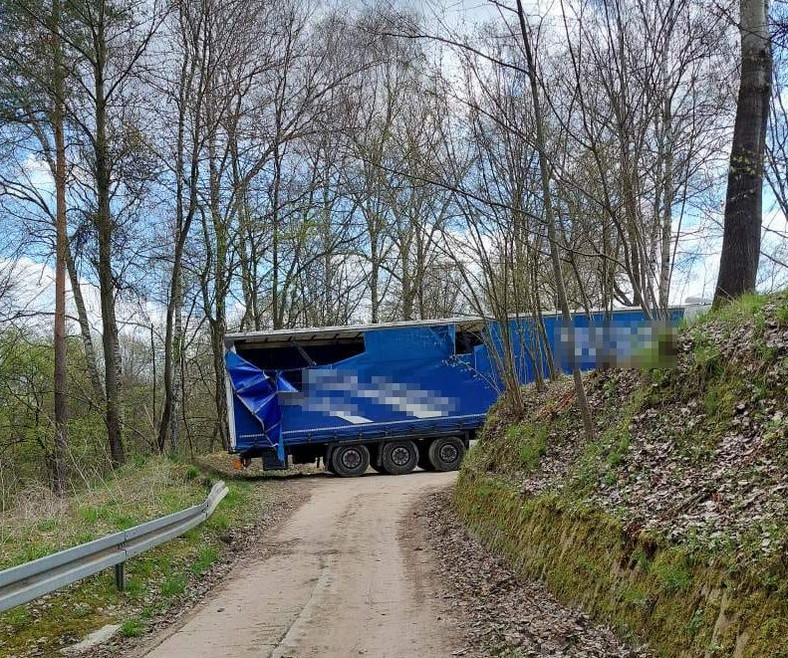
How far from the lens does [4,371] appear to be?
22.0 metres

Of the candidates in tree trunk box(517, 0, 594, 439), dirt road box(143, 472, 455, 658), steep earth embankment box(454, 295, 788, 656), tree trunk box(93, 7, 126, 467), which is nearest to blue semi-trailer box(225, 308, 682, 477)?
tree trunk box(93, 7, 126, 467)

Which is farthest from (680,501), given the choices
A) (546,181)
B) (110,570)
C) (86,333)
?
(86,333)

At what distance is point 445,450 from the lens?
19.9 metres

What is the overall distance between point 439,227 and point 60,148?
10.1m

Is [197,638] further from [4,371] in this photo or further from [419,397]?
[4,371]

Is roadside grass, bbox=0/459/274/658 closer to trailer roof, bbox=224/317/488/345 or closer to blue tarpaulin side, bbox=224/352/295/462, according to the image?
blue tarpaulin side, bbox=224/352/295/462

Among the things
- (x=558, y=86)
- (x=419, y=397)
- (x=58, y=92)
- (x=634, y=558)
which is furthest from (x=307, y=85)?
(x=634, y=558)

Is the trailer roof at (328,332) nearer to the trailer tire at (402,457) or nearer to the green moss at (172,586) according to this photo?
the trailer tire at (402,457)

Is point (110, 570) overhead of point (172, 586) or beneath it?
overhead

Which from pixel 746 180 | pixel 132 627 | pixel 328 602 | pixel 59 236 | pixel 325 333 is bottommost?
pixel 328 602

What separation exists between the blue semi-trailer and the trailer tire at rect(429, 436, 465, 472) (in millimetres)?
27

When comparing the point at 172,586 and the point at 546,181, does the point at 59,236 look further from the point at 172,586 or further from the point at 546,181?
the point at 546,181

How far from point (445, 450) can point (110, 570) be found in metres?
13.3

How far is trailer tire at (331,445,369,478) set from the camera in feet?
63.9
